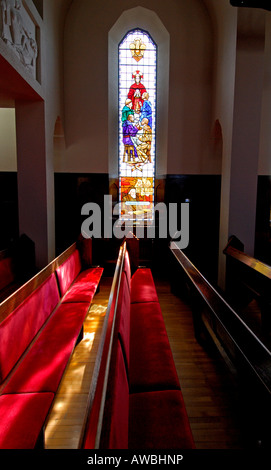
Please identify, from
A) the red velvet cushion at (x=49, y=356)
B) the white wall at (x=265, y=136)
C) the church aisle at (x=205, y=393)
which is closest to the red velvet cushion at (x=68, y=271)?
the red velvet cushion at (x=49, y=356)

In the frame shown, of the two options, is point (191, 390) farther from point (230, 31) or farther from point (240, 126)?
point (230, 31)

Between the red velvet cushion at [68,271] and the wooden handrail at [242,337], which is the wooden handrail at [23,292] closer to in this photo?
the red velvet cushion at [68,271]

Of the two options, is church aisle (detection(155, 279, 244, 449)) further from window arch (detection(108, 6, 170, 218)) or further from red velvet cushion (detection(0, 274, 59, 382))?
window arch (detection(108, 6, 170, 218))

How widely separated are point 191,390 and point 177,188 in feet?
14.8

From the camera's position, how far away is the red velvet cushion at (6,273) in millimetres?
4027

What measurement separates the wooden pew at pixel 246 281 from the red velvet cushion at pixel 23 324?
2453 millimetres

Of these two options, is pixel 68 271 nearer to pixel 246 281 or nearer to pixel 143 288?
pixel 143 288

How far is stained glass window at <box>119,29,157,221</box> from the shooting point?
6509mm

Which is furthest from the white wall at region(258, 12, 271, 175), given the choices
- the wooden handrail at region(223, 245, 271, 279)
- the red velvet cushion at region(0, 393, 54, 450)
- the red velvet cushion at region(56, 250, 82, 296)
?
the red velvet cushion at region(0, 393, 54, 450)

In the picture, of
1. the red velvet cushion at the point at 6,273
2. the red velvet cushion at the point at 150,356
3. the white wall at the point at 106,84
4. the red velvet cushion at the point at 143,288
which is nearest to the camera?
the red velvet cushion at the point at 150,356

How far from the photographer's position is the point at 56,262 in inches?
139

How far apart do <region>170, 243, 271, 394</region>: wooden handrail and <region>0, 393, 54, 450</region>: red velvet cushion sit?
3.84ft

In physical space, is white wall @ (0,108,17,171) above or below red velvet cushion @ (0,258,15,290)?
above

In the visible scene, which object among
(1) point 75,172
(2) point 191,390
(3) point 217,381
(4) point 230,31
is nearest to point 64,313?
(2) point 191,390
